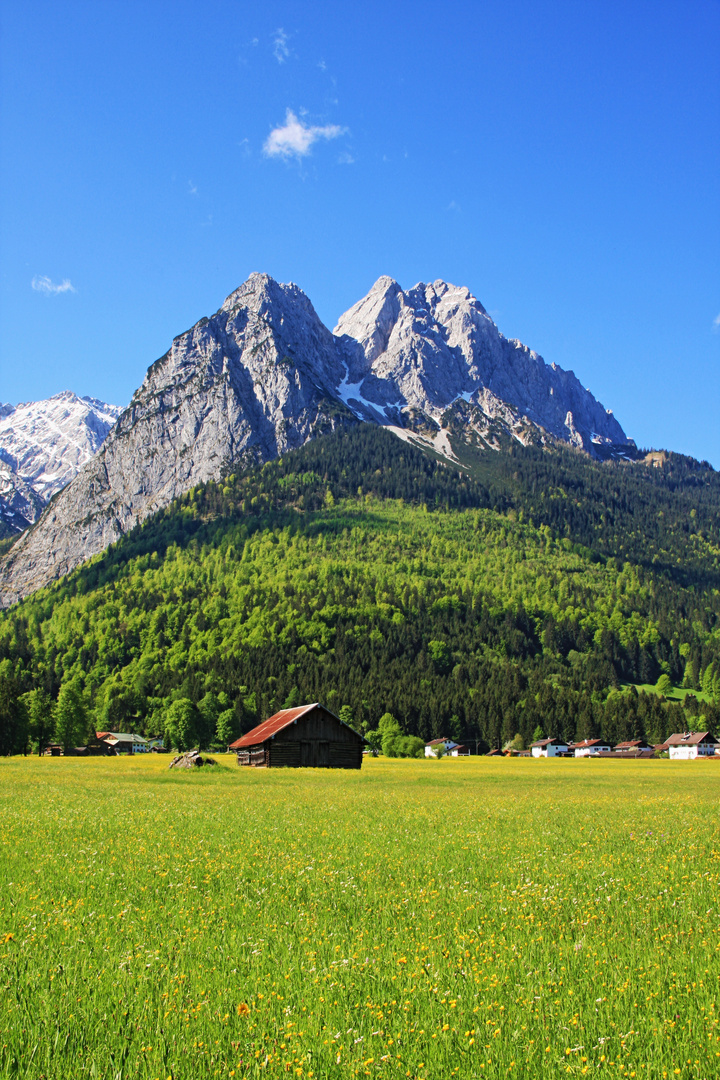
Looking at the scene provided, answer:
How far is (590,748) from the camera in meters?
145

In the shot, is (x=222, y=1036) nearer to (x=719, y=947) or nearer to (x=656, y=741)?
(x=719, y=947)

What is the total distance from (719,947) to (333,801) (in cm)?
2663

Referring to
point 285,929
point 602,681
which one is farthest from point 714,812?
point 602,681

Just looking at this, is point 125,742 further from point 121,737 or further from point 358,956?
point 358,956

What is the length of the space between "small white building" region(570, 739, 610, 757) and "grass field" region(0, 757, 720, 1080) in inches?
5339

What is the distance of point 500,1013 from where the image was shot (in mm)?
7668

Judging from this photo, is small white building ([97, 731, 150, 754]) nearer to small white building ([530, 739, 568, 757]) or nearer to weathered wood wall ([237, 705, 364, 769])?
weathered wood wall ([237, 705, 364, 769])

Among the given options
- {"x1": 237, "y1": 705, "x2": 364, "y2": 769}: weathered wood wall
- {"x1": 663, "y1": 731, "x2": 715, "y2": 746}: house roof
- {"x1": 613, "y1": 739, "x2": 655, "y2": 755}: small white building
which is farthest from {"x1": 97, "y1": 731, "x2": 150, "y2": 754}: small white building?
{"x1": 663, "y1": 731, "x2": 715, "y2": 746}: house roof

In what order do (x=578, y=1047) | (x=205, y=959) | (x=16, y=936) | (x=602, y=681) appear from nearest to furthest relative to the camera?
1. (x=578, y=1047)
2. (x=205, y=959)
3. (x=16, y=936)
4. (x=602, y=681)

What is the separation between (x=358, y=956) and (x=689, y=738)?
148 meters

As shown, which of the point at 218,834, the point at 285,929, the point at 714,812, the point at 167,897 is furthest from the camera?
the point at 714,812

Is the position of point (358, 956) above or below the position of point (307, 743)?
above

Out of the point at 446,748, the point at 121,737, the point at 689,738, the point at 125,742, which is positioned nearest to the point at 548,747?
the point at 446,748

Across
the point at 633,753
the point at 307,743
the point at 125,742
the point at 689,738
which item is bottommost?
the point at 633,753
